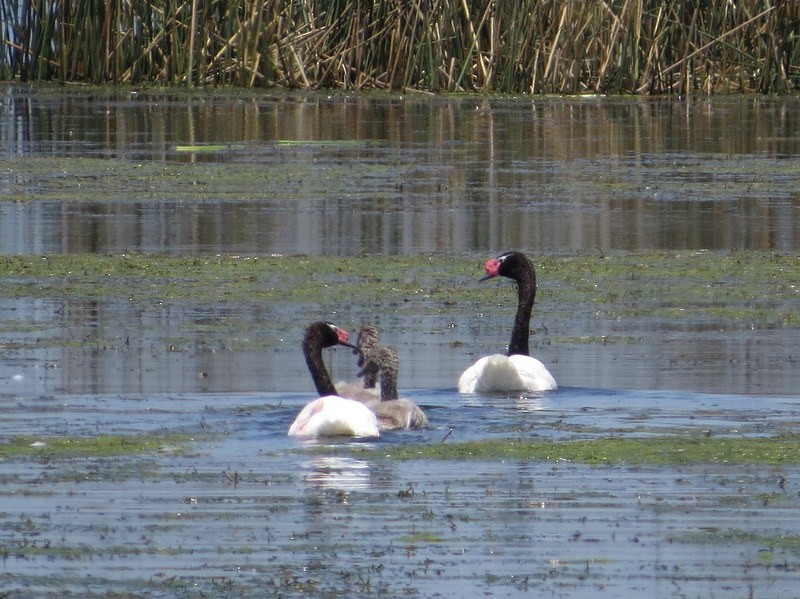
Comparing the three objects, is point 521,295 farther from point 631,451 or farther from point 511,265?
point 631,451

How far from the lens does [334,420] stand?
Answer: 701 centimetres

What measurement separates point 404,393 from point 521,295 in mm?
1332

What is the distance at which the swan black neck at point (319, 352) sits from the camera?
7.71m

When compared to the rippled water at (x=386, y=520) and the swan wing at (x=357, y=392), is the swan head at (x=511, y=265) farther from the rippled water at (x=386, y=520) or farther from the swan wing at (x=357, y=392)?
the rippled water at (x=386, y=520)

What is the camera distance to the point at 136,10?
24453 millimetres

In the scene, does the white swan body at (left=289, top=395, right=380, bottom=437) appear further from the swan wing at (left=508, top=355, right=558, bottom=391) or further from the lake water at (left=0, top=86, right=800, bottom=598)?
the swan wing at (left=508, top=355, right=558, bottom=391)

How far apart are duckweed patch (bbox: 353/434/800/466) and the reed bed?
654 inches

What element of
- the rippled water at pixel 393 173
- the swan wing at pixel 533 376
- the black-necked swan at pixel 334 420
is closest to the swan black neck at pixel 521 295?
the swan wing at pixel 533 376

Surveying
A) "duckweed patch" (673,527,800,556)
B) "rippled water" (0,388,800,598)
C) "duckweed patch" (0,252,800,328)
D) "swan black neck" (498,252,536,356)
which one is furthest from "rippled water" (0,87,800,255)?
"duckweed patch" (673,527,800,556)

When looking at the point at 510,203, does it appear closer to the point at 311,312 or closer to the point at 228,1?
the point at 311,312

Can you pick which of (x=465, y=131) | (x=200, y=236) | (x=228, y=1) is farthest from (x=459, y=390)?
(x=228, y=1)

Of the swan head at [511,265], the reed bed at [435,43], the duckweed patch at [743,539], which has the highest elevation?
the reed bed at [435,43]

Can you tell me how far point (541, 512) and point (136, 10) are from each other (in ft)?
63.8

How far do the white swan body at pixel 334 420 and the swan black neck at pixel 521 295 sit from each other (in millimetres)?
1932
